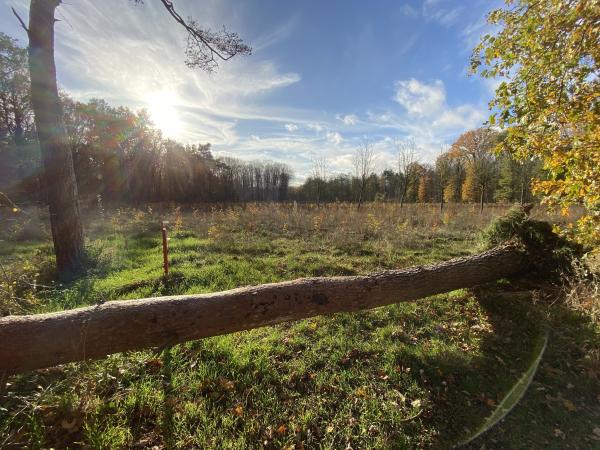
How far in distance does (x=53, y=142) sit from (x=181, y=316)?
208 inches

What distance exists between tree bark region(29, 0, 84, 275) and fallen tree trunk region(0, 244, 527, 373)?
4.07 m

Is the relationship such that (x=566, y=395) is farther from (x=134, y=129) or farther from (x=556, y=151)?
(x=134, y=129)

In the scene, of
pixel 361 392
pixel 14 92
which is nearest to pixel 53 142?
pixel 361 392

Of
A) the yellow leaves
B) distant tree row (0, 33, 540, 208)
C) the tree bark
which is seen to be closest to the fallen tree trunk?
the yellow leaves

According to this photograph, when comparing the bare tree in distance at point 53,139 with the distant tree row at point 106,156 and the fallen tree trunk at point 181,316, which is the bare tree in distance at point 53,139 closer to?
the fallen tree trunk at point 181,316

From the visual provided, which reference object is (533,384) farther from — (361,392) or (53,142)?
(53,142)

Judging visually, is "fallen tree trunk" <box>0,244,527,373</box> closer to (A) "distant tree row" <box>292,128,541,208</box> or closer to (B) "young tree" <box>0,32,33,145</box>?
(A) "distant tree row" <box>292,128,541,208</box>

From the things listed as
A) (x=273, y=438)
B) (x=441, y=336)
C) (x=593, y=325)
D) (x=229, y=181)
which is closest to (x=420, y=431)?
(x=273, y=438)

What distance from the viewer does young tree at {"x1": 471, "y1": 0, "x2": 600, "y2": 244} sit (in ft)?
9.35

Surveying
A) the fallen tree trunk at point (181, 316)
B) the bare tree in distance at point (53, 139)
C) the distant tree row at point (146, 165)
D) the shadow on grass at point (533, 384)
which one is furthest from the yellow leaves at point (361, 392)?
the distant tree row at point (146, 165)

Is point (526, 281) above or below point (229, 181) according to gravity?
below

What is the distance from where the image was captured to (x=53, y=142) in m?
5.25

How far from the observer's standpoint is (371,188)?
42.0 meters

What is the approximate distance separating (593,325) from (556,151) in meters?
2.42
